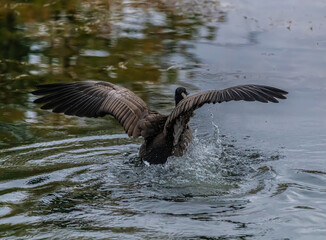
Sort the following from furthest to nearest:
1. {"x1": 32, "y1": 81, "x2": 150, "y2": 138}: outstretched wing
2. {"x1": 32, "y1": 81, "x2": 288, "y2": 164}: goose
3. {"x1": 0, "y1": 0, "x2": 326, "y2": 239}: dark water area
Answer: {"x1": 32, "y1": 81, "x2": 150, "y2": 138}: outstretched wing
{"x1": 32, "y1": 81, "x2": 288, "y2": 164}: goose
{"x1": 0, "y1": 0, "x2": 326, "y2": 239}: dark water area

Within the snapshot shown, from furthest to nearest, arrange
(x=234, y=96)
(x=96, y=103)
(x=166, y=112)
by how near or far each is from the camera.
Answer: (x=166, y=112), (x=96, y=103), (x=234, y=96)

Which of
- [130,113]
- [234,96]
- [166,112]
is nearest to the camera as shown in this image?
[234,96]

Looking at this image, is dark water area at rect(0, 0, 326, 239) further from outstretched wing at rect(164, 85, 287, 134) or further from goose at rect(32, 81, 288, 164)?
outstretched wing at rect(164, 85, 287, 134)

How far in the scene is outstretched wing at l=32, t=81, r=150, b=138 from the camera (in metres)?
8.41

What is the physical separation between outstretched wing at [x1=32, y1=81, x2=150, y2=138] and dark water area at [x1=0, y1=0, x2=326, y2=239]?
434 millimetres

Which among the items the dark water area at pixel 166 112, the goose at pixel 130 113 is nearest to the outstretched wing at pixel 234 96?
the goose at pixel 130 113

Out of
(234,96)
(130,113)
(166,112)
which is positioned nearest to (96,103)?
(130,113)

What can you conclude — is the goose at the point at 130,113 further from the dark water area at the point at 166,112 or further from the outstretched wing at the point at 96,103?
the dark water area at the point at 166,112

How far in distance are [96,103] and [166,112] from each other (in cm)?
140

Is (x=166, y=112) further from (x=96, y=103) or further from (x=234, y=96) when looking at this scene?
(x=234, y=96)

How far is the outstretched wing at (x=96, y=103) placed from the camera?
27.6ft

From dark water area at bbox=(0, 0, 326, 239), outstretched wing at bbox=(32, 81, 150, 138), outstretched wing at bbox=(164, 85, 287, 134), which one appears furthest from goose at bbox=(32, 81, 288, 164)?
outstretched wing at bbox=(164, 85, 287, 134)

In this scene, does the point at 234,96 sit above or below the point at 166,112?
above

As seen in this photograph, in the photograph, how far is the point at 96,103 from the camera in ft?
28.4
